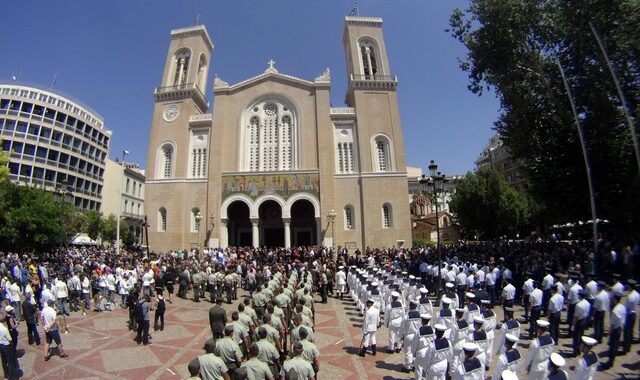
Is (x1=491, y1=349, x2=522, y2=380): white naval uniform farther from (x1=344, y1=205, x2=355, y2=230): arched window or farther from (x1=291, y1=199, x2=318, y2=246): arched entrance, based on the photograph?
(x1=291, y1=199, x2=318, y2=246): arched entrance

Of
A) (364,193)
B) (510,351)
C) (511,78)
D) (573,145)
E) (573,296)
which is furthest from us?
(364,193)

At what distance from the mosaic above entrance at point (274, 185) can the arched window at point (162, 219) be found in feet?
19.9

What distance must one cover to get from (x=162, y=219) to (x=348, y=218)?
17456 mm

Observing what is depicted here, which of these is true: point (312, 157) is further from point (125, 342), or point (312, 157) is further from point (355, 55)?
point (125, 342)

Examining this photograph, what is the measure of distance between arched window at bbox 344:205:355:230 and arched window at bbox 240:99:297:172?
6407 millimetres

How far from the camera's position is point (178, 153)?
34375 mm

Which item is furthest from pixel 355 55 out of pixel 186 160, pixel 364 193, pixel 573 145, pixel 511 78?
pixel 573 145

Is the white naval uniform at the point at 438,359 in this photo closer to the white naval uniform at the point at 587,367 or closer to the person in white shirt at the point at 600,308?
the white naval uniform at the point at 587,367

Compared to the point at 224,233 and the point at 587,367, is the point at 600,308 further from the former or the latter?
the point at 224,233

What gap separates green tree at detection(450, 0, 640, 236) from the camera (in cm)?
1842

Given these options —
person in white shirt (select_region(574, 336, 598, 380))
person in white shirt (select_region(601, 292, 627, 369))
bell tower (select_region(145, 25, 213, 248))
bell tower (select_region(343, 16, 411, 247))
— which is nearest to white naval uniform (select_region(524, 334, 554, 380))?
person in white shirt (select_region(574, 336, 598, 380))

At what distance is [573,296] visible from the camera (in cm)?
1029

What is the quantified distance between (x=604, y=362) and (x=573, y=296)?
216 cm

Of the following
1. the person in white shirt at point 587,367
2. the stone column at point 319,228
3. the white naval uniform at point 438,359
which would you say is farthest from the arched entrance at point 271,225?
the person in white shirt at point 587,367
